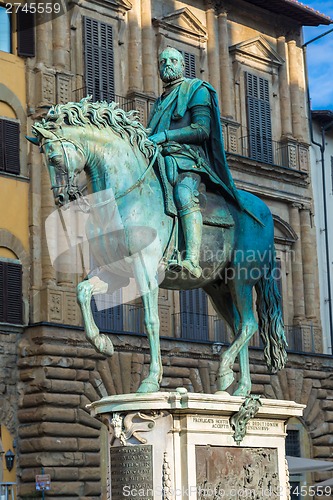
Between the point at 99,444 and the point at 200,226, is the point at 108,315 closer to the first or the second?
the point at 99,444

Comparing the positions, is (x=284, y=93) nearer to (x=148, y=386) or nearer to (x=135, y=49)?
(x=135, y=49)

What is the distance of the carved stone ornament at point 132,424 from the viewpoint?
947cm

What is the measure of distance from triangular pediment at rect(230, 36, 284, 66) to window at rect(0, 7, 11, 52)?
281 inches

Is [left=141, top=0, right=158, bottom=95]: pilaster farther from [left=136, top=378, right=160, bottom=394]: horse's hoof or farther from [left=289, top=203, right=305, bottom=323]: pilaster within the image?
[left=136, top=378, right=160, bottom=394]: horse's hoof

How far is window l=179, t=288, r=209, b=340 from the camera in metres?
25.7

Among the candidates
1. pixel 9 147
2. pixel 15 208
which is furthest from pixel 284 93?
pixel 15 208

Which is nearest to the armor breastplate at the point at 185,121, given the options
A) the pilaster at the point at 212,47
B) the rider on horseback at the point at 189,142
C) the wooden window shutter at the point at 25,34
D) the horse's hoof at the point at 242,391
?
the rider on horseback at the point at 189,142

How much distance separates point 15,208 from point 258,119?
8.72 metres

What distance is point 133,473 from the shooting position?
9477 millimetres

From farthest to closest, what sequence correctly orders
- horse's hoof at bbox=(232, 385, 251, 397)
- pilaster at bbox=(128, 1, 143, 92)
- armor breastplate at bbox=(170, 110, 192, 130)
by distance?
pilaster at bbox=(128, 1, 143, 92) < armor breastplate at bbox=(170, 110, 192, 130) < horse's hoof at bbox=(232, 385, 251, 397)

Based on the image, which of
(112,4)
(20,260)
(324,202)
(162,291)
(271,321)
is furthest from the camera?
(324,202)

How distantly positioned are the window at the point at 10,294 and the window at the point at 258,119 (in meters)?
8.29

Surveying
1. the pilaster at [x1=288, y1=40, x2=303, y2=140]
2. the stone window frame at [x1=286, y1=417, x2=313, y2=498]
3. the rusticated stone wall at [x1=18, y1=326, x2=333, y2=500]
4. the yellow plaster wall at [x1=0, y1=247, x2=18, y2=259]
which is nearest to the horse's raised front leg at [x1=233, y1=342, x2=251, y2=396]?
the rusticated stone wall at [x1=18, y1=326, x2=333, y2=500]

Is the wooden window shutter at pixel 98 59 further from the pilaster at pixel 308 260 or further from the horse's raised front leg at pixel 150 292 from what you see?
the horse's raised front leg at pixel 150 292
